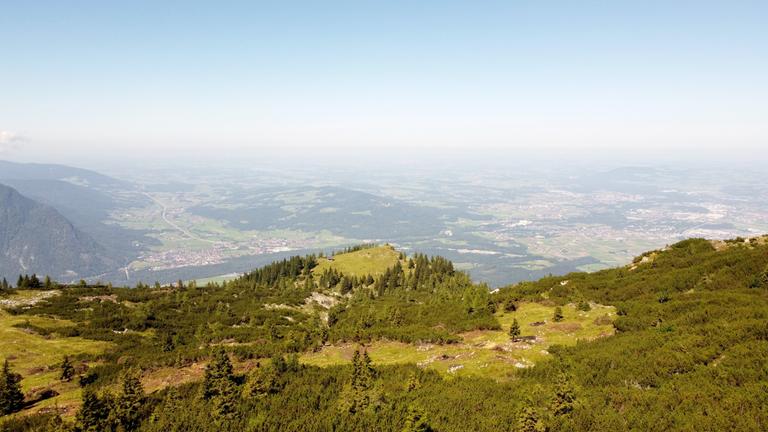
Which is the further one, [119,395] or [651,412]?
[119,395]

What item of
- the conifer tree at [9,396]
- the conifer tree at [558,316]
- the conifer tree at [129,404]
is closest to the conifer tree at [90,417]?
the conifer tree at [129,404]

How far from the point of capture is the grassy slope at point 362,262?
13571cm

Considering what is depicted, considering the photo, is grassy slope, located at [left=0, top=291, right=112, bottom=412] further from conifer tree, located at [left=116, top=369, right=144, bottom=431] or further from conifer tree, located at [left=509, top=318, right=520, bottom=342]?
conifer tree, located at [left=509, top=318, right=520, bottom=342]

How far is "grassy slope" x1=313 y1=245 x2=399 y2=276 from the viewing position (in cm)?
13571

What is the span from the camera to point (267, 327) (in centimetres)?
5438

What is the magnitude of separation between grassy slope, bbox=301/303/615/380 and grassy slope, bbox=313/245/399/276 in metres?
94.9

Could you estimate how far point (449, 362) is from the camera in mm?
30281

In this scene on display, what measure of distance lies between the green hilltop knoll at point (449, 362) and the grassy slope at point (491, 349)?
0.22 m

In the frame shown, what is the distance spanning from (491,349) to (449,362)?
173 inches

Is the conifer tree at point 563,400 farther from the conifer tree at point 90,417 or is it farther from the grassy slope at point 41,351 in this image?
the grassy slope at point 41,351

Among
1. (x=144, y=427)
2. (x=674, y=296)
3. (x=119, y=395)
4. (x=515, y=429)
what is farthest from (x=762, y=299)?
(x=119, y=395)

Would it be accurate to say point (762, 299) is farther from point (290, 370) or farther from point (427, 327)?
point (290, 370)

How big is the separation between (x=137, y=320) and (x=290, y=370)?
3278 cm

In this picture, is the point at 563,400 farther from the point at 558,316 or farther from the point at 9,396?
the point at 9,396
